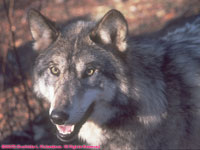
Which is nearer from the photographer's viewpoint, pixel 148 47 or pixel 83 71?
pixel 83 71

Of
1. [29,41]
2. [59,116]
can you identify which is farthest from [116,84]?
[29,41]

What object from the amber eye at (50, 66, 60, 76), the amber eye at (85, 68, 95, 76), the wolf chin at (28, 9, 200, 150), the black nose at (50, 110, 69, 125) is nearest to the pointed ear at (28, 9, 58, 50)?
the wolf chin at (28, 9, 200, 150)

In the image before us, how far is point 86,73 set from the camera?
2754 millimetres

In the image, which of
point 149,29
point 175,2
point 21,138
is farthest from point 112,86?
→ point 175,2

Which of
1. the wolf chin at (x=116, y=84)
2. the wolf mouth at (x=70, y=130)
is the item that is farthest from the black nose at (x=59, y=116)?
the wolf mouth at (x=70, y=130)

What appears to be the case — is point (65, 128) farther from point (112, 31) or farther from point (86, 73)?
point (112, 31)

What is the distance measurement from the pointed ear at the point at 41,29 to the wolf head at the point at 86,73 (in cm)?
1

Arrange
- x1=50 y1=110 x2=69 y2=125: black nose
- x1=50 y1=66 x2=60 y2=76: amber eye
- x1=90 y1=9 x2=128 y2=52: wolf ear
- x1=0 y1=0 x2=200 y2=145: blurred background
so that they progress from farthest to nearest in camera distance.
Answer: x1=0 y1=0 x2=200 y2=145: blurred background, x1=50 y1=66 x2=60 y2=76: amber eye, x1=90 y1=9 x2=128 y2=52: wolf ear, x1=50 y1=110 x2=69 y2=125: black nose

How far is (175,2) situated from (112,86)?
16.8ft

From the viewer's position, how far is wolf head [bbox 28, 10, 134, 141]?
8.65ft

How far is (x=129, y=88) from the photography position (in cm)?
278

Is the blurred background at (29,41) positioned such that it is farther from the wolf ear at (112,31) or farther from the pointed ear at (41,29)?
the wolf ear at (112,31)

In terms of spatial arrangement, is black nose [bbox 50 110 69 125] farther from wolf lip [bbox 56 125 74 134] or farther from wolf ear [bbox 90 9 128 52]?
wolf ear [bbox 90 9 128 52]

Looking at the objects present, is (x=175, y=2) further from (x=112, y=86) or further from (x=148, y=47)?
(x=112, y=86)
